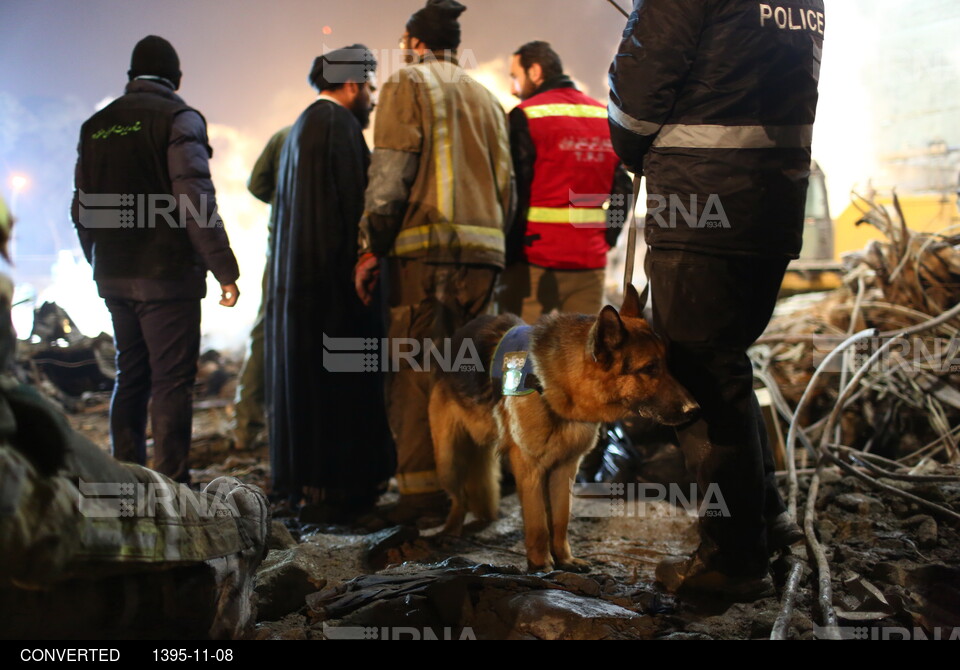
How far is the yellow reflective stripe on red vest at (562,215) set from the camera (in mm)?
3998

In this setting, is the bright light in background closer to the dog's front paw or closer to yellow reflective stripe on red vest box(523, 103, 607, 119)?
yellow reflective stripe on red vest box(523, 103, 607, 119)

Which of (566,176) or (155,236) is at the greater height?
(566,176)

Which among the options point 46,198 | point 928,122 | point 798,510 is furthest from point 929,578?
point 928,122

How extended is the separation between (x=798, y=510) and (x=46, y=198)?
278 inches

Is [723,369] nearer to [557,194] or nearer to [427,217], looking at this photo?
[427,217]

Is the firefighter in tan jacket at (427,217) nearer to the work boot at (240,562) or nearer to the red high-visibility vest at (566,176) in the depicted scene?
the red high-visibility vest at (566,176)

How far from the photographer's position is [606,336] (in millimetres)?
2406

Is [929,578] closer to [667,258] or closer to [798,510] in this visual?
[798,510]

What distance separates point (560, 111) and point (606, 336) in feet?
6.89

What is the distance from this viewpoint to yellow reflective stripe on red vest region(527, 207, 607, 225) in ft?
13.1

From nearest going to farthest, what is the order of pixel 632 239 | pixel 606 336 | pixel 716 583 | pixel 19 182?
pixel 716 583
pixel 606 336
pixel 632 239
pixel 19 182

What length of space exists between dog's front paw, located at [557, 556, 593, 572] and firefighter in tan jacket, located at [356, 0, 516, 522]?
959mm

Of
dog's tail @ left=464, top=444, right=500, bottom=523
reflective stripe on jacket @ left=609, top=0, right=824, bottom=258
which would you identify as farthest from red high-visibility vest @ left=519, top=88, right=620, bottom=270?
reflective stripe on jacket @ left=609, top=0, right=824, bottom=258

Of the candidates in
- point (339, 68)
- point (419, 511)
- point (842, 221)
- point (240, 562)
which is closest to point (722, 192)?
point (240, 562)
